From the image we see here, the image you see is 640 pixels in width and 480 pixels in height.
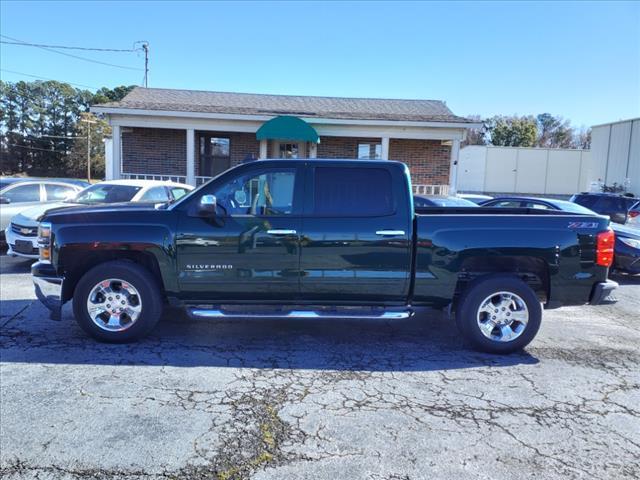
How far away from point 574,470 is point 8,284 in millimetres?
8054

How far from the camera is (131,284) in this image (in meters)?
4.94

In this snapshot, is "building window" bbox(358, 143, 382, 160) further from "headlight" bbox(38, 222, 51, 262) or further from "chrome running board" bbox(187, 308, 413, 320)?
"headlight" bbox(38, 222, 51, 262)

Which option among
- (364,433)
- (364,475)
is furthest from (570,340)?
(364,475)

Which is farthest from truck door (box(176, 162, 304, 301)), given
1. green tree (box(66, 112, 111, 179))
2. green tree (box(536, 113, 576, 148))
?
green tree (box(536, 113, 576, 148))

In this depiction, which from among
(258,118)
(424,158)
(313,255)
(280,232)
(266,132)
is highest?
(258,118)

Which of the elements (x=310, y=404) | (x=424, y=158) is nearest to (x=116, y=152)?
(x=424, y=158)

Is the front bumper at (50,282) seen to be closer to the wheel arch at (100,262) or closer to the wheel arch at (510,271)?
the wheel arch at (100,262)

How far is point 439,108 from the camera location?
19781 mm

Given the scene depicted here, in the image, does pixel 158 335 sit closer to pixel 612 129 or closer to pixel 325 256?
pixel 325 256

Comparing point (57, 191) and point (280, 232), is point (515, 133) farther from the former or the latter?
point (280, 232)

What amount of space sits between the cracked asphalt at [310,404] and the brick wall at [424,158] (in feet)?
44.4

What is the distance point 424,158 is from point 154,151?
10.2 m

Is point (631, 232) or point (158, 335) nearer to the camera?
point (158, 335)

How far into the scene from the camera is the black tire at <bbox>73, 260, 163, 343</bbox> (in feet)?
16.2
